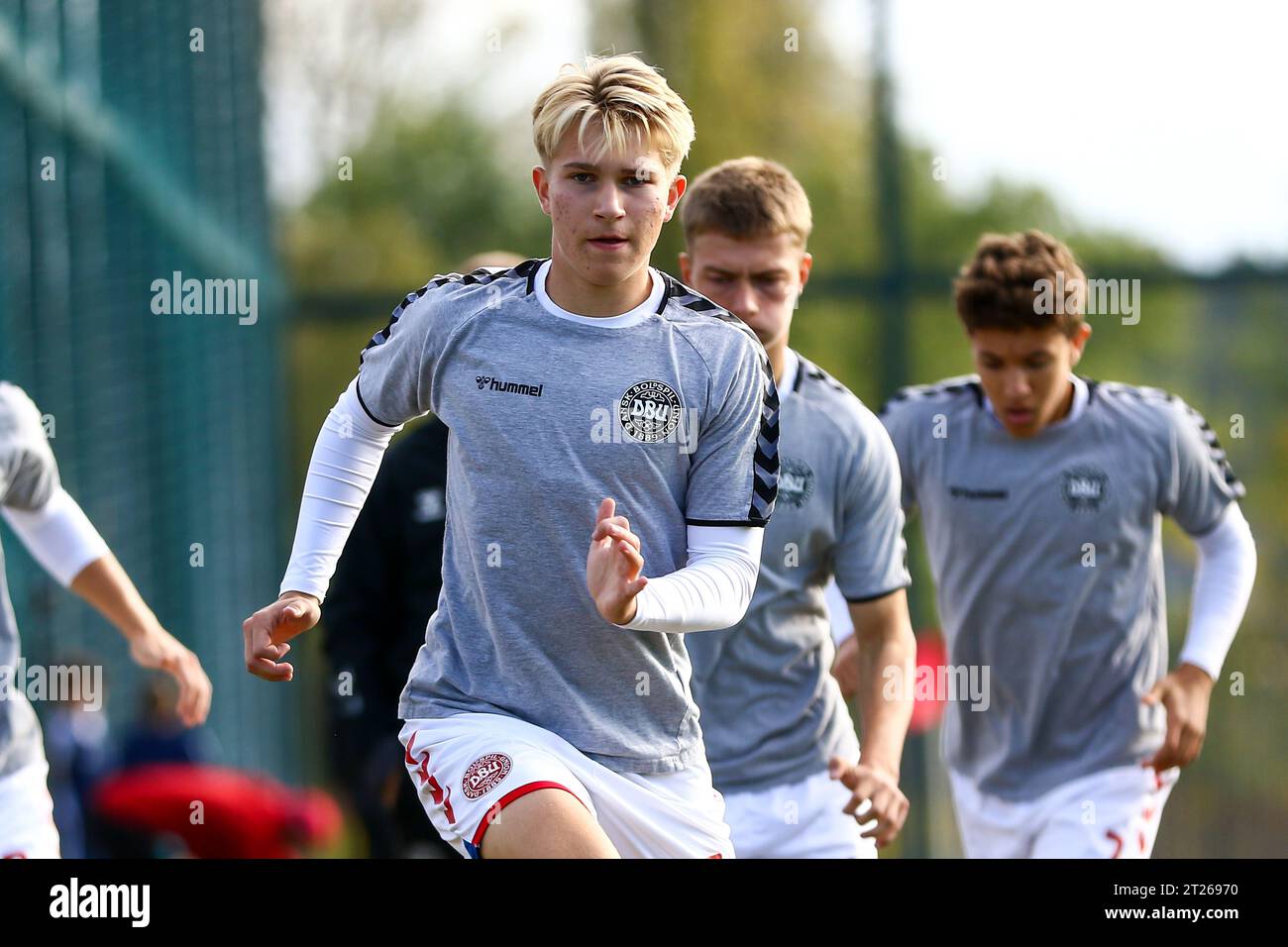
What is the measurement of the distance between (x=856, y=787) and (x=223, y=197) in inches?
272

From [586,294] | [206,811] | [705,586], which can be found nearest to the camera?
[705,586]

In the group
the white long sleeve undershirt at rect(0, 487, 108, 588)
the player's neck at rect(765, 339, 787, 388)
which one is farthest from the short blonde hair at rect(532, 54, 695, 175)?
the white long sleeve undershirt at rect(0, 487, 108, 588)

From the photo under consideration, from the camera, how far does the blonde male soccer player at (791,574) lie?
13.6 ft

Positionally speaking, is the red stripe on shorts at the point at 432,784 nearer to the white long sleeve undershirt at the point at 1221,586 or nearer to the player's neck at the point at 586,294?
the player's neck at the point at 586,294

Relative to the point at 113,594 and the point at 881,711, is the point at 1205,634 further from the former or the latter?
the point at 113,594

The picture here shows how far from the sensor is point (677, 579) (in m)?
3.18

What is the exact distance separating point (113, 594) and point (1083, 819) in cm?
258

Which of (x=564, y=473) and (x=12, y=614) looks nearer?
(x=564, y=473)

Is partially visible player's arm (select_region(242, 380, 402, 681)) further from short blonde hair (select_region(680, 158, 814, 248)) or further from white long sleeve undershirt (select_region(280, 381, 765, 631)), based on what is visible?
short blonde hair (select_region(680, 158, 814, 248))

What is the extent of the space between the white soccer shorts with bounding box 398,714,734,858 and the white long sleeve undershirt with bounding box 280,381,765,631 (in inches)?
11.8

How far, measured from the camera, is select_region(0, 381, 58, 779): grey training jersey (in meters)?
3.87

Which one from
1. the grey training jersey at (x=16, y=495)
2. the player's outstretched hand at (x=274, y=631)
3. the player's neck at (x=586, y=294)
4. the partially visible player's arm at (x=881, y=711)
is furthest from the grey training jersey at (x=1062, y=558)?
the grey training jersey at (x=16, y=495)

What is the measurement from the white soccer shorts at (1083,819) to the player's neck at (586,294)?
220cm

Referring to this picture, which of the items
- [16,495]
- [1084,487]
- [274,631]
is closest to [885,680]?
[1084,487]
